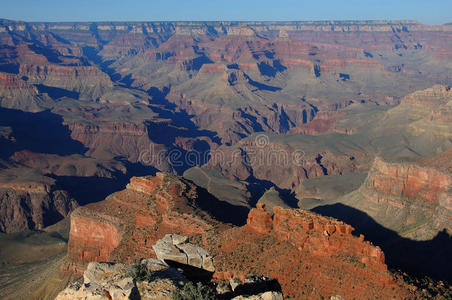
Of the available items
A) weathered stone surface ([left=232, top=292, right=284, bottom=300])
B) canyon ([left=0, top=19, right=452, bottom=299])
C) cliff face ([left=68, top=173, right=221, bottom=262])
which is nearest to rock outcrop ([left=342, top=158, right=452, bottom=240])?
canyon ([left=0, top=19, right=452, bottom=299])

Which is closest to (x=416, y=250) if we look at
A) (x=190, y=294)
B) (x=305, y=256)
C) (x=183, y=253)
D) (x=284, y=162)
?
(x=305, y=256)

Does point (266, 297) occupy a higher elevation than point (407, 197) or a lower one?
higher

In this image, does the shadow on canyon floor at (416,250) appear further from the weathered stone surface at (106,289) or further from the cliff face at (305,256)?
the weathered stone surface at (106,289)

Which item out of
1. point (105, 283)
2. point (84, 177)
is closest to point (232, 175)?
point (84, 177)

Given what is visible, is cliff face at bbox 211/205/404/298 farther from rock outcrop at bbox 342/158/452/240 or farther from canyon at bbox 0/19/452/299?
rock outcrop at bbox 342/158/452/240

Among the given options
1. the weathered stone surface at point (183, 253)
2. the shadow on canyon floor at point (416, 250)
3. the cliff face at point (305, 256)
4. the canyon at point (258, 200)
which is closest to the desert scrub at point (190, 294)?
the canyon at point (258, 200)

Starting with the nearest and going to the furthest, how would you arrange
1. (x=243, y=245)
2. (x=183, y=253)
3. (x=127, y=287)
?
(x=127, y=287)
(x=183, y=253)
(x=243, y=245)

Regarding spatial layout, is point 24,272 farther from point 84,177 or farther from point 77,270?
point 84,177

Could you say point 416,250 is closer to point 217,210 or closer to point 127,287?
point 217,210
